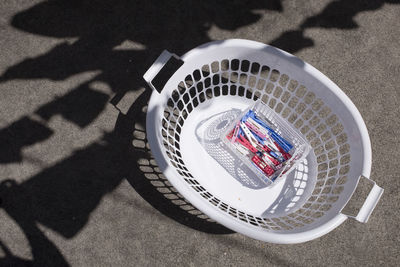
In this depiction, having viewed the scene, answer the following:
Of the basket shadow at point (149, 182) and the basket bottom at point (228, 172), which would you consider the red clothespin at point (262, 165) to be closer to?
the basket bottom at point (228, 172)

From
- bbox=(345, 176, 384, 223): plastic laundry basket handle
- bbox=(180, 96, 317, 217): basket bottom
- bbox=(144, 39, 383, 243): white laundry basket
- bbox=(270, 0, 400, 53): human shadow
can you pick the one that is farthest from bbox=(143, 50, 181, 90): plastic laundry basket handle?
bbox=(345, 176, 384, 223): plastic laundry basket handle

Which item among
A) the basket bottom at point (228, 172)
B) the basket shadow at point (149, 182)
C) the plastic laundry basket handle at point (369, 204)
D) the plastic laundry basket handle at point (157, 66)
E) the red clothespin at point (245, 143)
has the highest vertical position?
the plastic laundry basket handle at point (157, 66)

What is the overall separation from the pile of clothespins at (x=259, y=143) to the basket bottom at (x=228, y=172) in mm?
67

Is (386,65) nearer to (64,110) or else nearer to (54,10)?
(64,110)

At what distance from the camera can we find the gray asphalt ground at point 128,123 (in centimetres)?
173

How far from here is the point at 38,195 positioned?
5.87 ft

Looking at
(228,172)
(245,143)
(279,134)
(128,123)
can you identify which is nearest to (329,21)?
(279,134)

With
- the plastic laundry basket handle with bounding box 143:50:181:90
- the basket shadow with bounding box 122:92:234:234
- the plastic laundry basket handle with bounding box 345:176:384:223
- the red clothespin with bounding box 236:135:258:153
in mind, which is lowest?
the basket shadow with bounding box 122:92:234:234

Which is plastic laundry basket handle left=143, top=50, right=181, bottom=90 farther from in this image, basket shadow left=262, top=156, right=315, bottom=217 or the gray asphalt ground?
basket shadow left=262, top=156, right=315, bottom=217

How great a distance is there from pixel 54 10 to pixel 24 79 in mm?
436

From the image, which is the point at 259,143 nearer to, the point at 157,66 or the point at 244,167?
the point at 244,167

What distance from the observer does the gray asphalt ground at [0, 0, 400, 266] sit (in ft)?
5.69

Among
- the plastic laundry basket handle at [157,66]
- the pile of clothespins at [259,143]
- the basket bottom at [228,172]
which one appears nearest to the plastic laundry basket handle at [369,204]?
the basket bottom at [228,172]

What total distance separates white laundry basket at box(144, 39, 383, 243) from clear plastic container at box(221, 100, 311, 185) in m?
0.04
